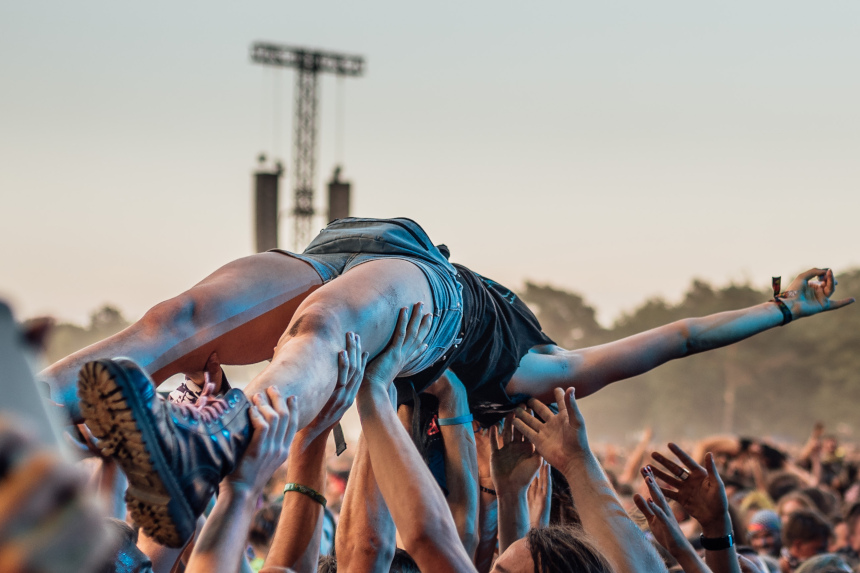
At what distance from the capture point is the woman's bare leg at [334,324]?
1.88m

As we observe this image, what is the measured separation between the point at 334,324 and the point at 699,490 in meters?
1.27

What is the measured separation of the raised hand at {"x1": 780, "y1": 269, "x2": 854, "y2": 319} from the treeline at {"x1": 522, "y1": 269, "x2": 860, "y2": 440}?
107 ft

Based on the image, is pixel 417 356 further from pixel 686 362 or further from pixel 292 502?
pixel 686 362

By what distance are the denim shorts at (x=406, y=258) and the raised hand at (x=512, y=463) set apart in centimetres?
46

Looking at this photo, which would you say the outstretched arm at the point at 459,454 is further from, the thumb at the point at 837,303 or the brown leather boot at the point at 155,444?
the thumb at the point at 837,303

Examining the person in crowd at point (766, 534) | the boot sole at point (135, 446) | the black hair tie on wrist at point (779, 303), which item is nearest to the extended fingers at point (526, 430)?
the boot sole at point (135, 446)

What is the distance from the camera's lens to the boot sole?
1.42 metres

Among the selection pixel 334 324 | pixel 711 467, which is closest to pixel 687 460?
pixel 711 467

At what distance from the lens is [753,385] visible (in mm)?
36594

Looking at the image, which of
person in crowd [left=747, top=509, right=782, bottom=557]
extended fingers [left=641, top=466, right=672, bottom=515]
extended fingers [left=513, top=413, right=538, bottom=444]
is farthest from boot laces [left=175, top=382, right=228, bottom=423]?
person in crowd [left=747, top=509, right=782, bottom=557]

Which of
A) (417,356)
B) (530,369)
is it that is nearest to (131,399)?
(417,356)

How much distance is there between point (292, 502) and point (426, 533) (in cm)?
49

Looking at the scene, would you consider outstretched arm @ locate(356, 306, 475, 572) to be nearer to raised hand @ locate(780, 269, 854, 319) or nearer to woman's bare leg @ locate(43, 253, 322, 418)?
woman's bare leg @ locate(43, 253, 322, 418)

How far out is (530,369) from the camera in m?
3.12
